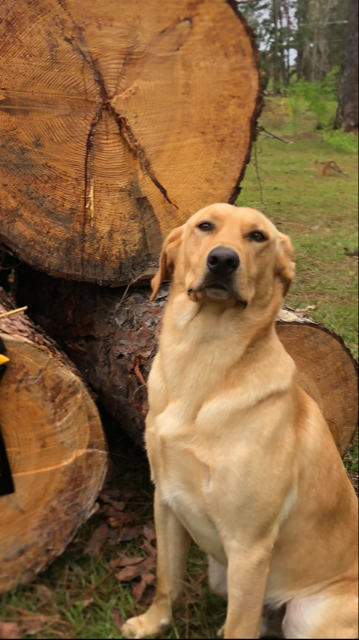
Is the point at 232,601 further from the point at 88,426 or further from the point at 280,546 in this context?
the point at 88,426

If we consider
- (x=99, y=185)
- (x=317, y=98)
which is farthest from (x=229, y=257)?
(x=317, y=98)

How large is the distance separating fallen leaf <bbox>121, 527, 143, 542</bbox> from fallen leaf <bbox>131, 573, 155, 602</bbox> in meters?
0.21

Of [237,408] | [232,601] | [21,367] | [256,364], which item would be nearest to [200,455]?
[237,408]

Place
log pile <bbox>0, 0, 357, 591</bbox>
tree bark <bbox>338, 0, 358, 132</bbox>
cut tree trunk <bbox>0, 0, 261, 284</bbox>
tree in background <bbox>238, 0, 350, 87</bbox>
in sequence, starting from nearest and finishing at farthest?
log pile <bbox>0, 0, 357, 591</bbox>, cut tree trunk <bbox>0, 0, 261, 284</bbox>, tree in background <bbox>238, 0, 350, 87</bbox>, tree bark <bbox>338, 0, 358, 132</bbox>

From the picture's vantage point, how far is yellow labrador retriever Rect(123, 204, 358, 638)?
1.69 m

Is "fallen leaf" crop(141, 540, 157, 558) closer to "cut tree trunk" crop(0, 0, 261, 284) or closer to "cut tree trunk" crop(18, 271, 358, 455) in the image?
"cut tree trunk" crop(18, 271, 358, 455)

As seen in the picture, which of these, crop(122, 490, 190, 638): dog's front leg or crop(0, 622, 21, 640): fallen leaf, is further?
crop(122, 490, 190, 638): dog's front leg

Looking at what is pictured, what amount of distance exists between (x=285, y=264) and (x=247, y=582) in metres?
1.07

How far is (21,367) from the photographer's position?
1996mm

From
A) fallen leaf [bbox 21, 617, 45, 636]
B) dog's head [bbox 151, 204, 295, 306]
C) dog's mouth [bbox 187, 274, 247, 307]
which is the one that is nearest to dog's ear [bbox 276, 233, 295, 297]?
dog's head [bbox 151, 204, 295, 306]

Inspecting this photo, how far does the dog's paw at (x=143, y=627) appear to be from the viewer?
1.95m

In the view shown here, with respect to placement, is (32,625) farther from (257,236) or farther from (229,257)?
(257,236)

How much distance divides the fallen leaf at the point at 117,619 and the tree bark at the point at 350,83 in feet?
21.1

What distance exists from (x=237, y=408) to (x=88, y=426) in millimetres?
712
